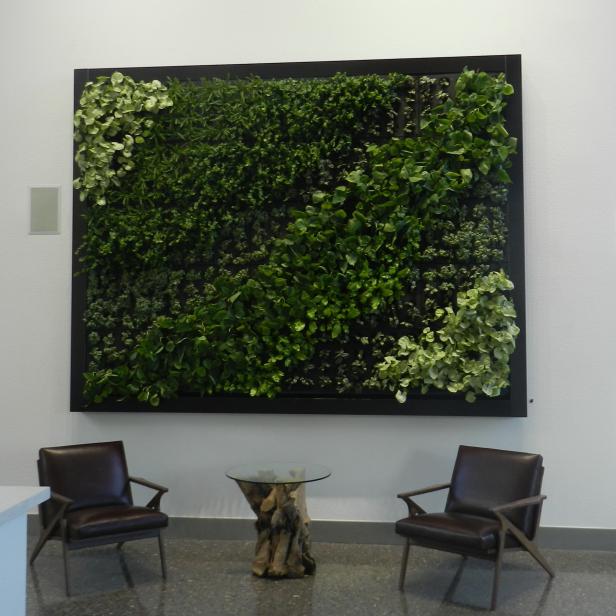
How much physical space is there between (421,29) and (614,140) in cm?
155

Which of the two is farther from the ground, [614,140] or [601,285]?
[614,140]

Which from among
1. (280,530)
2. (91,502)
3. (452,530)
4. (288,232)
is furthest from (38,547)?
(288,232)

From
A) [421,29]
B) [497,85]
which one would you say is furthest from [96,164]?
[497,85]

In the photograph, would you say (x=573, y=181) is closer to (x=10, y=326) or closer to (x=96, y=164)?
(x=96, y=164)

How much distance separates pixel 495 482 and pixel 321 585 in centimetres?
122

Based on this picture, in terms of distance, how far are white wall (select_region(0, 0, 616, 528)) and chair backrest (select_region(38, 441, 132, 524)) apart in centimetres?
57

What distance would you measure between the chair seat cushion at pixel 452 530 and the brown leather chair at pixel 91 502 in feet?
4.85

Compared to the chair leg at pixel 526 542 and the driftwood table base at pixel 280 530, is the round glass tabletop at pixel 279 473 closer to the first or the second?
the driftwood table base at pixel 280 530

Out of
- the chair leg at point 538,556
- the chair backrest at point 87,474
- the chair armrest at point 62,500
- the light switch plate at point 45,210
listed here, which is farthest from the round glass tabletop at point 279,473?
the light switch plate at point 45,210

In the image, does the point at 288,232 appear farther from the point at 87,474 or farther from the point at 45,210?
the point at 87,474

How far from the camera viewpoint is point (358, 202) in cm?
544

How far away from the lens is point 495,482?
15.8ft

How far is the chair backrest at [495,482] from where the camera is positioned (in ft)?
15.1

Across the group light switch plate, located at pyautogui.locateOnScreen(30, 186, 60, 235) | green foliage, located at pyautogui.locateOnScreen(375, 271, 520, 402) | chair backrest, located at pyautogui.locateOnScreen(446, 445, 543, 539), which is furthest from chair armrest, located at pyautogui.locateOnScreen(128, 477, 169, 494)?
light switch plate, located at pyautogui.locateOnScreen(30, 186, 60, 235)
